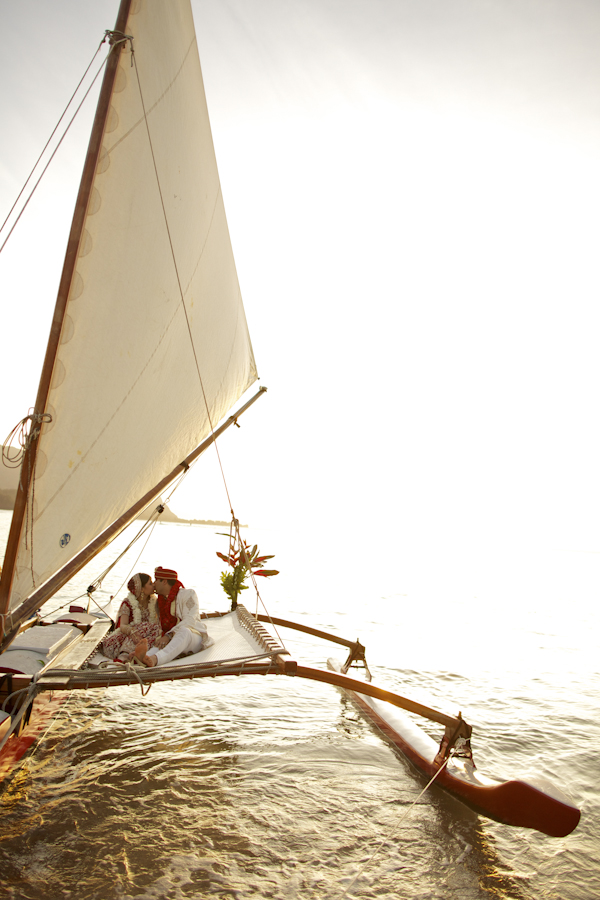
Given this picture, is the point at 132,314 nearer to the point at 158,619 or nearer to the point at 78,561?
the point at 78,561

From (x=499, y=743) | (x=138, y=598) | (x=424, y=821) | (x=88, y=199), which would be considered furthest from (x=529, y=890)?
(x=88, y=199)

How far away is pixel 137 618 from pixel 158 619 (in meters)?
0.23

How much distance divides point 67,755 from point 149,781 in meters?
1.02

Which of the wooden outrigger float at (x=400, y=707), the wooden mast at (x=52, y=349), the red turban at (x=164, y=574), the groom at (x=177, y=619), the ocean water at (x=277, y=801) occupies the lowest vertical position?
the ocean water at (x=277, y=801)

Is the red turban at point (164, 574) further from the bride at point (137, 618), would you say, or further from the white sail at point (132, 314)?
the white sail at point (132, 314)

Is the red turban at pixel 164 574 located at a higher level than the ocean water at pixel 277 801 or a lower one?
higher

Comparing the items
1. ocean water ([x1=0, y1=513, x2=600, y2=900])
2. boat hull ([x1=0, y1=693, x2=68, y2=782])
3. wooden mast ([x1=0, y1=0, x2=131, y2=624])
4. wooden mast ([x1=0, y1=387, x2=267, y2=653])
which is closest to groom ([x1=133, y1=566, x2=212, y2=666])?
wooden mast ([x1=0, y1=387, x2=267, y2=653])

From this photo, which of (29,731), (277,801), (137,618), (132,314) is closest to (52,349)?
(132,314)

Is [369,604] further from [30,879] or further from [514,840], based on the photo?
[30,879]

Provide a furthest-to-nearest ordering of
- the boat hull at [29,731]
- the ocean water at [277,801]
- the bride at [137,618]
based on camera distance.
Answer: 1. the bride at [137,618]
2. the boat hull at [29,731]
3. the ocean water at [277,801]

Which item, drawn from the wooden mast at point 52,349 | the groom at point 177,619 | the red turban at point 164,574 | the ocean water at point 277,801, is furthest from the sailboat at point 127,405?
the red turban at point 164,574

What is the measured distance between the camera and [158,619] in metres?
5.36

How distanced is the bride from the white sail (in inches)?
41.5

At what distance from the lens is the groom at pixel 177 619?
4.88m
